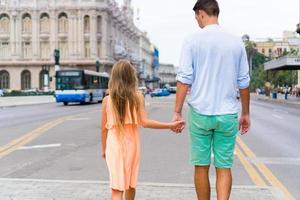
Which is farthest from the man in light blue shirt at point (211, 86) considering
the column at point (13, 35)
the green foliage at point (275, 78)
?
the green foliage at point (275, 78)

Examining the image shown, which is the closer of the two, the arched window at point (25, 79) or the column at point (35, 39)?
the column at point (35, 39)

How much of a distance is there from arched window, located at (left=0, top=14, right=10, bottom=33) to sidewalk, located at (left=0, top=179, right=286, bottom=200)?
104587 mm

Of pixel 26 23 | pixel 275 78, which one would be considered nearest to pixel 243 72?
pixel 26 23

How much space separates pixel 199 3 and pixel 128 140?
1494 mm

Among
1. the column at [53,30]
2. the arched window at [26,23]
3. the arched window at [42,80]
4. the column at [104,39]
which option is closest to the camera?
the column at [104,39]

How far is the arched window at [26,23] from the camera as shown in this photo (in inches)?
4232

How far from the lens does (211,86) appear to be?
534 centimetres

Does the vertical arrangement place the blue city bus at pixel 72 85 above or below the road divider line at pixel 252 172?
above

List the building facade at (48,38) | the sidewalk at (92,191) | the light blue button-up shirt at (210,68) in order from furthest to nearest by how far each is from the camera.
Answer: the building facade at (48,38)
the sidewalk at (92,191)
the light blue button-up shirt at (210,68)

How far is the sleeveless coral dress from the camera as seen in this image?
540 cm

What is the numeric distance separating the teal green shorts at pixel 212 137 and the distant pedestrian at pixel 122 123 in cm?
20

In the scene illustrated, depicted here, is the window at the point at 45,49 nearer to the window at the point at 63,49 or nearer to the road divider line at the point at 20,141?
the window at the point at 63,49

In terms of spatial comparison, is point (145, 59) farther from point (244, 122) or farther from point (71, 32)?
point (244, 122)

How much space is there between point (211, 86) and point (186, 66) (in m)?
0.30
